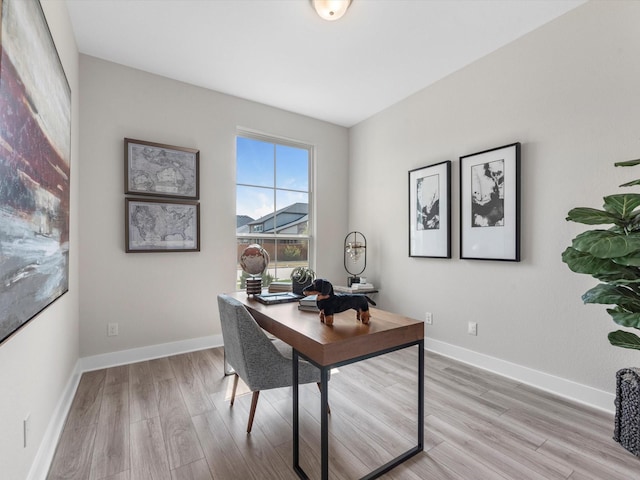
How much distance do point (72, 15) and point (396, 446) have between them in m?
3.57

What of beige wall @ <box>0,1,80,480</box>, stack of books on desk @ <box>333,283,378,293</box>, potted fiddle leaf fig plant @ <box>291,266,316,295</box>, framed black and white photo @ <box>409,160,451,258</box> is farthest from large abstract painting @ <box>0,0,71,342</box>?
framed black and white photo @ <box>409,160,451,258</box>

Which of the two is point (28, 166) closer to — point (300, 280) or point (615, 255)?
point (300, 280)

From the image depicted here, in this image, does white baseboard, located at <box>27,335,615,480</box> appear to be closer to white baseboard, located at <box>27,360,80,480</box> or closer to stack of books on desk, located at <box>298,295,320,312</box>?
white baseboard, located at <box>27,360,80,480</box>

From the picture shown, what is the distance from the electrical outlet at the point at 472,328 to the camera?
9.25 feet

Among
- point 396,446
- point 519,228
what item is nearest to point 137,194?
point 396,446

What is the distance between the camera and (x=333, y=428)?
1878mm

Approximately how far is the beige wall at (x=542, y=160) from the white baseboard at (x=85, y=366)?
2.36 metres

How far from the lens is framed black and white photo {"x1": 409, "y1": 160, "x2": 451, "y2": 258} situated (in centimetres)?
303

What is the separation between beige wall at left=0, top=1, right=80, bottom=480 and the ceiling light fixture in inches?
60.0

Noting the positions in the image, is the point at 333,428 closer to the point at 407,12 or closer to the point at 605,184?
the point at 605,184

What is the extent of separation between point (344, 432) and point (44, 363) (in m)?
1.64

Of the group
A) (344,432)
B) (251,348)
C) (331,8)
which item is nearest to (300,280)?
(251,348)

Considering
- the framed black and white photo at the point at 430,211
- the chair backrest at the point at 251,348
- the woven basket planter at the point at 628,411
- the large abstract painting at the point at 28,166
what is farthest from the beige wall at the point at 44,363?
the framed black and white photo at the point at 430,211

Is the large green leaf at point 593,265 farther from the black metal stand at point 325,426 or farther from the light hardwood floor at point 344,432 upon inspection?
the light hardwood floor at point 344,432
